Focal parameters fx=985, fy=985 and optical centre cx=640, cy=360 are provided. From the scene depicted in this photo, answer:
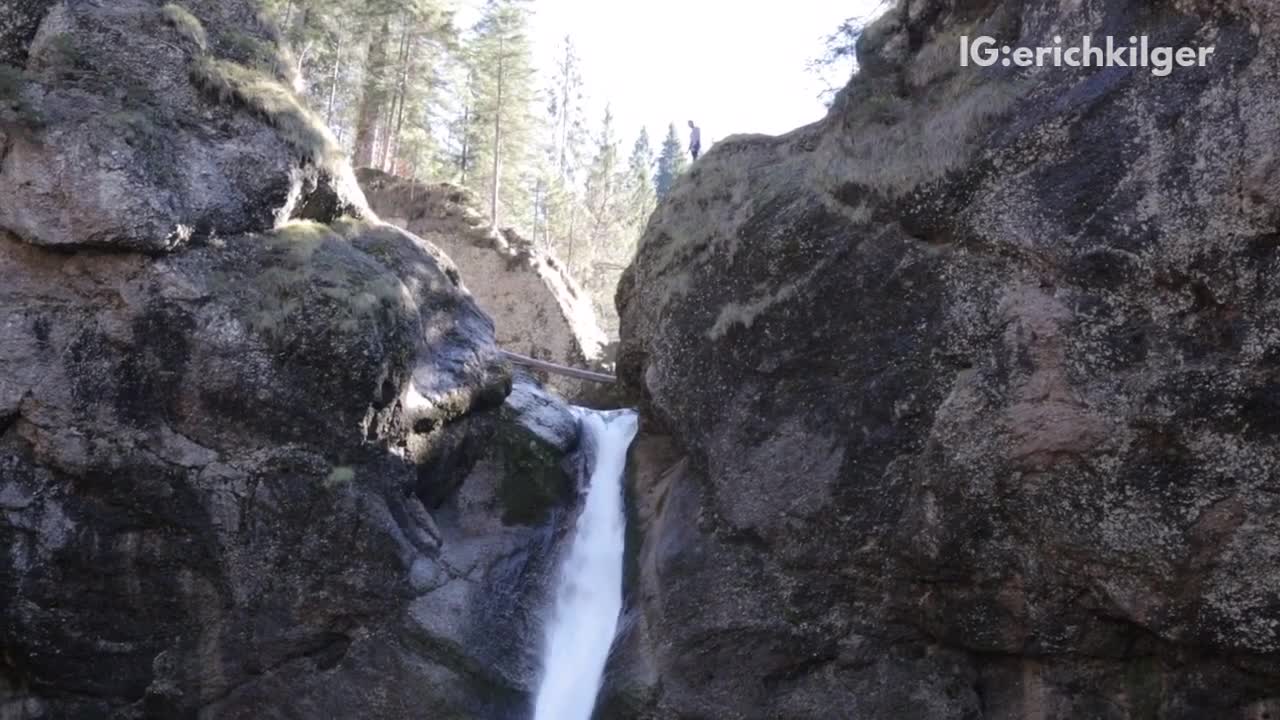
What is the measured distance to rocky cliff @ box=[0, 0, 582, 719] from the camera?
9547 millimetres

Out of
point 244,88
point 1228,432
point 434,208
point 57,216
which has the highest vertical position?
point 434,208

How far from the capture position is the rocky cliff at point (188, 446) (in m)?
9.55

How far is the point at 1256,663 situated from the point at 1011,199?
4223 mm

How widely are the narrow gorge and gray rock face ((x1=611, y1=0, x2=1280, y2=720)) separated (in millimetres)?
33

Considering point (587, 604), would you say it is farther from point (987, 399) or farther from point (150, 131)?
point (150, 131)

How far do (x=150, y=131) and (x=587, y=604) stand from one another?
704 centimetres

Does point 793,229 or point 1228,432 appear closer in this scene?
point 1228,432

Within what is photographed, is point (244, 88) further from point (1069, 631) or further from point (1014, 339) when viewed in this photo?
point (1069, 631)

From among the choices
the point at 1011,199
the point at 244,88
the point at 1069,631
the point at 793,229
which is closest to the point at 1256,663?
the point at 1069,631

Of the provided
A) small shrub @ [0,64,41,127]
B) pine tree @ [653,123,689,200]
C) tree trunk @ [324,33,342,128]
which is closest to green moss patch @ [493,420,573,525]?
small shrub @ [0,64,41,127]

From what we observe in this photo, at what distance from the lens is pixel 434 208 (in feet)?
78.8

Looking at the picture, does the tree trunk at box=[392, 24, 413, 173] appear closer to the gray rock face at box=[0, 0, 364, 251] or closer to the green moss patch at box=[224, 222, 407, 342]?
the gray rock face at box=[0, 0, 364, 251]

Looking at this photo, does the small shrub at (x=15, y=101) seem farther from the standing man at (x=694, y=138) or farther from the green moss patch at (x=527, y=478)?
the standing man at (x=694, y=138)

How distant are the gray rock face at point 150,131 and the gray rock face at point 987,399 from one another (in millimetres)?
4844
